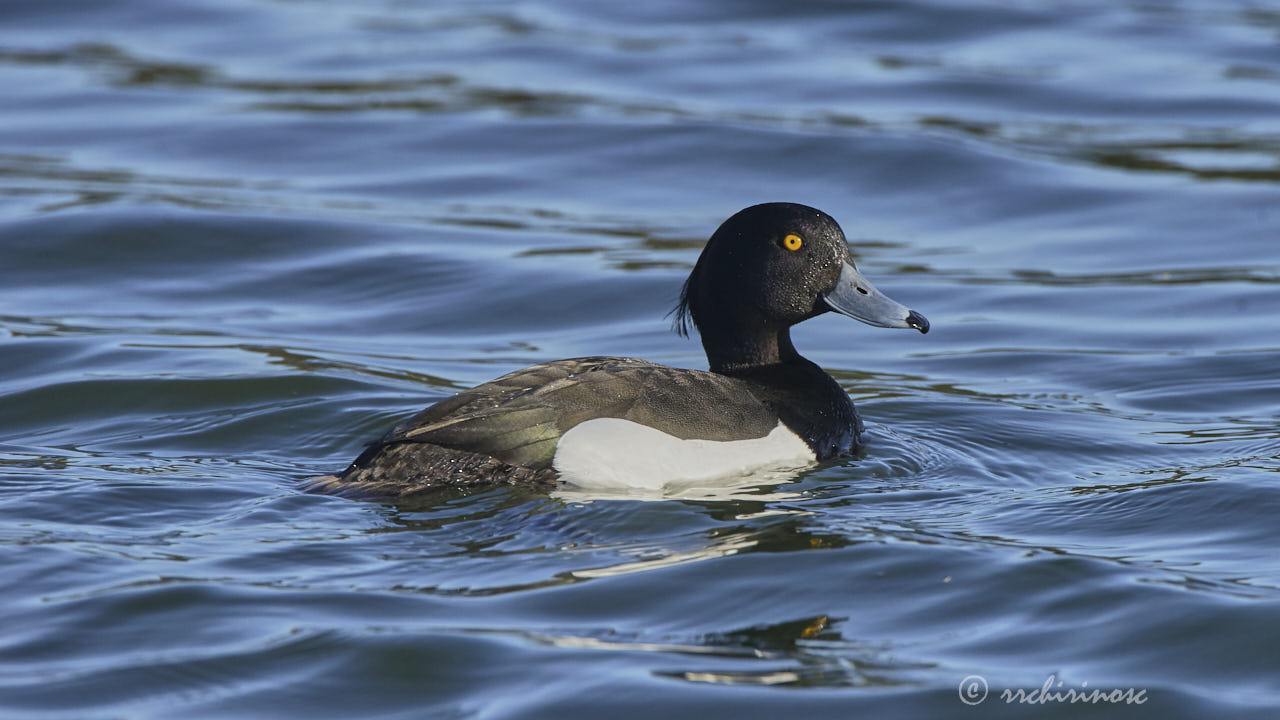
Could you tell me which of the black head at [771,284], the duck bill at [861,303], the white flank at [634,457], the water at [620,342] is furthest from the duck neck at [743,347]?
the white flank at [634,457]

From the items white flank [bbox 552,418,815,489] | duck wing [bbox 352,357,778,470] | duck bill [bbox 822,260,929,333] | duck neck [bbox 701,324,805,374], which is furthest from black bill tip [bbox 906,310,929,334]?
white flank [bbox 552,418,815,489]

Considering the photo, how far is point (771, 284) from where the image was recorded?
718 centimetres

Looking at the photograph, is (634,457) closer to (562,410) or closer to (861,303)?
(562,410)

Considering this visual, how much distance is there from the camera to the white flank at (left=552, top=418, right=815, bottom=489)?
6.19 metres

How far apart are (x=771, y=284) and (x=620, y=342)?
2.49 m

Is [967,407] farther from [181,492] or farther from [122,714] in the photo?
[122,714]

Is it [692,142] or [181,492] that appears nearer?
[181,492]

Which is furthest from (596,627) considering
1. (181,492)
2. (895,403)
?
(895,403)

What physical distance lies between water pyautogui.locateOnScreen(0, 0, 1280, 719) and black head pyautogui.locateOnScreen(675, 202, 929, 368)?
2.17 feet

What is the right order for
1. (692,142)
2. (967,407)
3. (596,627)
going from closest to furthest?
(596,627) < (967,407) < (692,142)

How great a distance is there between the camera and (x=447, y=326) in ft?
32.7

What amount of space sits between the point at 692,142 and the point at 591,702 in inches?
372

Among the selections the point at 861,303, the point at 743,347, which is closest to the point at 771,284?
the point at 743,347

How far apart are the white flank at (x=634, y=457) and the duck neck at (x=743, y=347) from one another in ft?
2.89
